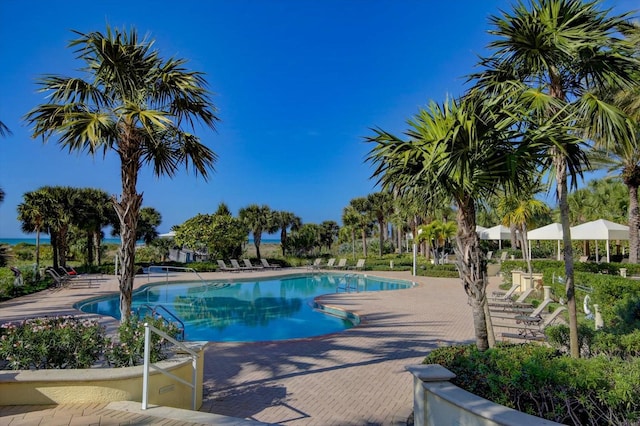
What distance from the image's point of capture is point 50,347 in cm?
456

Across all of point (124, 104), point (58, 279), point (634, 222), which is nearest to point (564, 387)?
point (124, 104)

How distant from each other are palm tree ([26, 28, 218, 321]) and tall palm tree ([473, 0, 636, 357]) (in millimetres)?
5038

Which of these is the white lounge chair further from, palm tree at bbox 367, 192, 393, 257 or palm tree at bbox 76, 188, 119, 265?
palm tree at bbox 76, 188, 119, 265

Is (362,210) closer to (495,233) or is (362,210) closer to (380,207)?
(380,207)

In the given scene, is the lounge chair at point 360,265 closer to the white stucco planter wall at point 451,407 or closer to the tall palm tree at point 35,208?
the tall palm tree at point 35,208

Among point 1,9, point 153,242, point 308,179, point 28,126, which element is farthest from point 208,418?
point 308,179

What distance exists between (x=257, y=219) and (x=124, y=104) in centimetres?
3041

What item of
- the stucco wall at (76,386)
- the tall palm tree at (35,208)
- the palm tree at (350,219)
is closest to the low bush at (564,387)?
the stucco wall at (76,386)

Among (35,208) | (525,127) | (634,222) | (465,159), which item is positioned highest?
(35,208)

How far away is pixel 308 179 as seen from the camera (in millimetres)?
47719

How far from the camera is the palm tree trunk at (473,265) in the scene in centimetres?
516

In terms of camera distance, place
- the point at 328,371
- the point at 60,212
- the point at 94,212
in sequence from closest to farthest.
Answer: the point at 328,371 < the point at 60,212 < the point at 94,212

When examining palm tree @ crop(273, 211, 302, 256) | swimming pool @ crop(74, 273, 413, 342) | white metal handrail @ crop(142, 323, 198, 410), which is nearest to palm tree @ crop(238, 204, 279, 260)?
palm tree @ crop(273, 211, 302, 256)

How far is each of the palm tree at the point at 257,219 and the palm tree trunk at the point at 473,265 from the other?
103 feet
